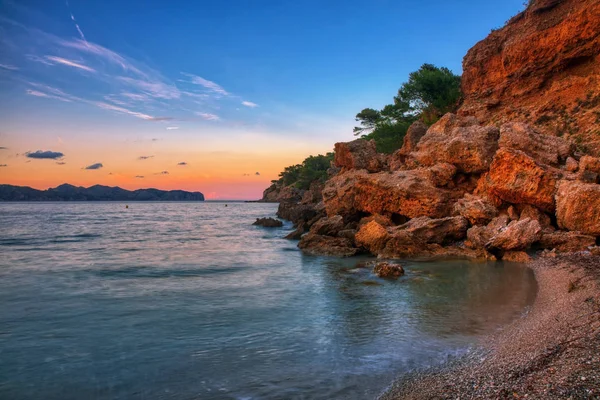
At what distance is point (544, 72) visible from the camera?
3525 cm

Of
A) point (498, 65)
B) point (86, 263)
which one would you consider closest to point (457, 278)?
point (86, 263)

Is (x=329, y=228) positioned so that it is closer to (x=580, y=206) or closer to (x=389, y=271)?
(x=389, y=271)

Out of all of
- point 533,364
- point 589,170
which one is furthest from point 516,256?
point 533,364

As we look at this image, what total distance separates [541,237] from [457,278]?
5453 mm

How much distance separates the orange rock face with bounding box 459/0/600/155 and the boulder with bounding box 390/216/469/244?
10.6m

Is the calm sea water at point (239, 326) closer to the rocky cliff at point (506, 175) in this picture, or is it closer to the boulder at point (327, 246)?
the boulder at point (327, 246)

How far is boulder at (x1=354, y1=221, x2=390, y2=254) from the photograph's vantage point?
795 inches

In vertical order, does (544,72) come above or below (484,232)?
above

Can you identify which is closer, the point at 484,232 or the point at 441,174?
the point at 484,232

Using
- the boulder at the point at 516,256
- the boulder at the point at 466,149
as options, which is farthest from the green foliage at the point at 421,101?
the boulder at the point at 516,256

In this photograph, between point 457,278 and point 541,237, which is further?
point 541,237

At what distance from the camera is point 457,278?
574 inches

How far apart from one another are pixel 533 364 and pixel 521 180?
1439cm

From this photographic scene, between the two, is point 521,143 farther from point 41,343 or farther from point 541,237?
point 41,343
